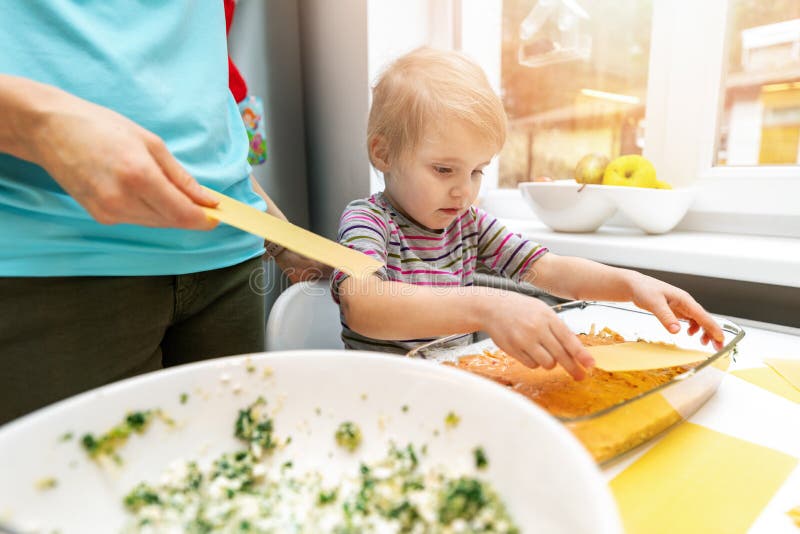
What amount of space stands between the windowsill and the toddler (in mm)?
175

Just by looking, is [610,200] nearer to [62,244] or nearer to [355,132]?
[355,132]

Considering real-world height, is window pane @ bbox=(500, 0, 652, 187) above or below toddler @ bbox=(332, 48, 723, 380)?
above

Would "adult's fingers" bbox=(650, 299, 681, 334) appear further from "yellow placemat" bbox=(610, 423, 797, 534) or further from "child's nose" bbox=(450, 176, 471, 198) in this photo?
"child's nose" bbox=(450, 176, 471, 198)

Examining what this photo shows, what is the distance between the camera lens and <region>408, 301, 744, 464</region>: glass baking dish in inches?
15.9

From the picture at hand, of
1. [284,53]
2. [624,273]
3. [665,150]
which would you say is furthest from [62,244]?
[665,150]

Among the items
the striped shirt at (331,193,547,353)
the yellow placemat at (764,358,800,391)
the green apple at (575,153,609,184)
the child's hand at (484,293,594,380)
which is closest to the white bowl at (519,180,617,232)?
the green apple at (575,153,609,184)

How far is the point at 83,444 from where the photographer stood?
30 centimetres

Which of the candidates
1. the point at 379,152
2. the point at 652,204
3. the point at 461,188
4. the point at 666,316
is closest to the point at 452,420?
the point at 666,316

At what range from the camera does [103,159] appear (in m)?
0.37

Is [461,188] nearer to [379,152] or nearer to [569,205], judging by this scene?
[379,152]

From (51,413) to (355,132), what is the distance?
4.13 ft

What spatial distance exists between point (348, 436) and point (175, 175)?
24 cm

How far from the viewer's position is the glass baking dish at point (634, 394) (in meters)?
0.40

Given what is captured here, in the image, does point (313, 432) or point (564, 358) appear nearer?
point (313, 432)
